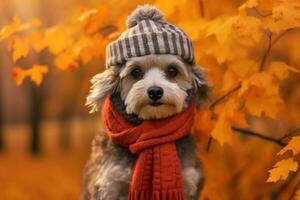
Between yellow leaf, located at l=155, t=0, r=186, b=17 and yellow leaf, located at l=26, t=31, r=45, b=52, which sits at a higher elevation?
yellow leaf, located at l=155, t=0, r=186, b=17

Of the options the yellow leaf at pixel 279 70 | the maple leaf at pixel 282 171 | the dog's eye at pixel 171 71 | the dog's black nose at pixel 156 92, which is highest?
the dog's eye at pixel 171 71

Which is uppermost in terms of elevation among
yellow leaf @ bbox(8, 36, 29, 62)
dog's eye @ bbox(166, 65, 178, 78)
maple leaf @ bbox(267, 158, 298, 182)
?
yellow leaf @ bbox(8, 36, 29, 62)

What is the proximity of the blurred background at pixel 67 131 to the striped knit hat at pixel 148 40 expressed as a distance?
0.59 metres

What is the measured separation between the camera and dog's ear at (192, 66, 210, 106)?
3555 millimetres

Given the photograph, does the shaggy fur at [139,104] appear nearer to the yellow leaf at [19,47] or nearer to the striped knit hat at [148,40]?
the striped knit hat at [148,40]

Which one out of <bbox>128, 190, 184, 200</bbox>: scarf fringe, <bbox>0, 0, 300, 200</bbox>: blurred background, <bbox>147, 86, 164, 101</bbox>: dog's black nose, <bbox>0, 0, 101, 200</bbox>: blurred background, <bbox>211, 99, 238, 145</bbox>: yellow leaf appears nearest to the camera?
<bbox>147, 86, 164, 101</bbox>: dog's black nose

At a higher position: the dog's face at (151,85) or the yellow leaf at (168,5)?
the yellow leaf at (168,5)

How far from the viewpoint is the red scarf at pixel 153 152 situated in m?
3.33

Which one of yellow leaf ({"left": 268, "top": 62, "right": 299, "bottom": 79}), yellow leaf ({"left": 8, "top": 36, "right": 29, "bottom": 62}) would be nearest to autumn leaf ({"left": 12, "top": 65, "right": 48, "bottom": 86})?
yellow leaf ({"left": 8, "top": 36, "right": 29, "bottom": 62})

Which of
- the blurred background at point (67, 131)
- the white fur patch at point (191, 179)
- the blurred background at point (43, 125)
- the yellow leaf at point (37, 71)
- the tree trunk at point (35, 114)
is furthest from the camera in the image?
the tree trunk at point (35, 114)

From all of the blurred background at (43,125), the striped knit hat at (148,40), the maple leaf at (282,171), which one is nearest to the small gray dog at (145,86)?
the striped knit hat at (148,40)

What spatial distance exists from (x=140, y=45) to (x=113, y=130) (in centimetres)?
51

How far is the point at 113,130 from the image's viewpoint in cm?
345

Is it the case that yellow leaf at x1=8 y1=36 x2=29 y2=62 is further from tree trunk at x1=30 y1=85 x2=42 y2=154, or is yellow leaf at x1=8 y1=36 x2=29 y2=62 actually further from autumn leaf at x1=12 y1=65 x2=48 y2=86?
tree trunk at x1=30 y1=85 x2=42 y2=154
